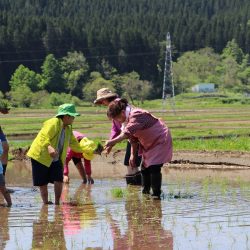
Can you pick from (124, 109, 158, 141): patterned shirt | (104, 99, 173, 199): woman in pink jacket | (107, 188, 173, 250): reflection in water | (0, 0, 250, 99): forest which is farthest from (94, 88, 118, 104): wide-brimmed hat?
(0, 0, 250, 99): forest

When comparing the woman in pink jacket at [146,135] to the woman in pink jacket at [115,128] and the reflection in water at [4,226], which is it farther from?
the reflection in water at [4,226]

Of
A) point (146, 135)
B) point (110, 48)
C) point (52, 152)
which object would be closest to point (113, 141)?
point (146, 135)

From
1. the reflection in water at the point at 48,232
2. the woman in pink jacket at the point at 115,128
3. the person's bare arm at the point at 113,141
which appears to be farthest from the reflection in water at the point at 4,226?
the woman in pink jacket at the point at 115,128

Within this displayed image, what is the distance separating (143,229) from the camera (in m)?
7.95

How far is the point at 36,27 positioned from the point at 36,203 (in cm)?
11119

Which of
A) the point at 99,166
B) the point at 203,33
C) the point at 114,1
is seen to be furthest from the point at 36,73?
the point at 99,166

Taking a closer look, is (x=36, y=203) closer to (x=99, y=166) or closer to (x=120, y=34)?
(x=99, y=166)

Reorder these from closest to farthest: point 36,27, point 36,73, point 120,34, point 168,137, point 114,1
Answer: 1. point 168,137
2. point 36,73
3. point 36,27
4. point 120,34
5. point 114,1

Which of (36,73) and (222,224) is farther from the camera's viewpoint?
(36,73)

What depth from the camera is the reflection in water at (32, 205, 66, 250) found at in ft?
23.6

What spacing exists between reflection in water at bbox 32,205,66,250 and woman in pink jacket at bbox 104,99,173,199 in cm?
151

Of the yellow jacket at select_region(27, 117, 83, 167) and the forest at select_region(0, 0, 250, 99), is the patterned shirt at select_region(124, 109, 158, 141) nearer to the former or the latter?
the yellow jacket at select_region(27, 117, 83, 167)

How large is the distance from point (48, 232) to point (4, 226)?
0.67m

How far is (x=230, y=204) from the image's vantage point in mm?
9688
